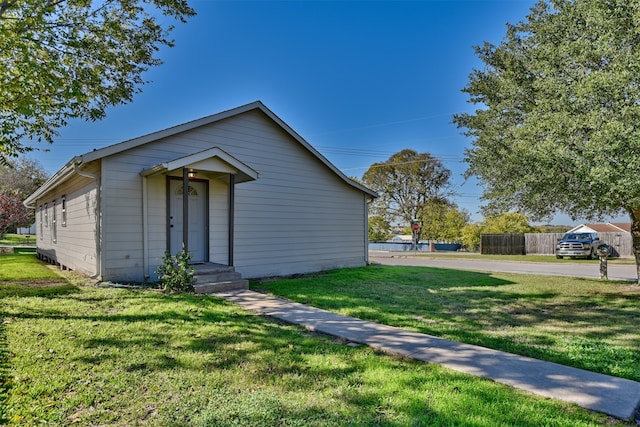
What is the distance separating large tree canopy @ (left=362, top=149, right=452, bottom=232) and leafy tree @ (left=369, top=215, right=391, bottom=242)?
73 centimetres

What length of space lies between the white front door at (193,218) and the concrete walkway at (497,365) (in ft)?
13.9

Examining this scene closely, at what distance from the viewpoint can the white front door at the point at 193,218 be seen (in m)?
8.81

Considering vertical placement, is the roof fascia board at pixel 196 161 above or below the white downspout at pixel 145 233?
above

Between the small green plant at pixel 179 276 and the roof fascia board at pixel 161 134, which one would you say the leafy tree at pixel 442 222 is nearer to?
the roof fascia board at pixel 161 134

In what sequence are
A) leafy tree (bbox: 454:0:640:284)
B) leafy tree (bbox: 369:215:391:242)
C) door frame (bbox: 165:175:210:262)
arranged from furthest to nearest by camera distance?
1. leafy tree (bbox: 369:215:391:242)
2. door frame (bbox: 165:175:210:262)
3. leafy tree (bbox: 454:0:640:284)

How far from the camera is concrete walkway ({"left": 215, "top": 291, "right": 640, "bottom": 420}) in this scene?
9.58 ft

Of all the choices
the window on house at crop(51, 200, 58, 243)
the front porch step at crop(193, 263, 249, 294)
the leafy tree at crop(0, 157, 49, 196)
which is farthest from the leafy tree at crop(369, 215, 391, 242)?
the leafy tree at crop(0, 157, 49, 196)

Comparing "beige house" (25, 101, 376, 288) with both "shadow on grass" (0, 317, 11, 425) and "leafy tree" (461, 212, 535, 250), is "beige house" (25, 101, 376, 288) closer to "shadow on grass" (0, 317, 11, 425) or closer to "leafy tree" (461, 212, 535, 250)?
"shadow on grass" (0, 317, 11, 425)

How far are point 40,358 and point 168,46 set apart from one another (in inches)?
329

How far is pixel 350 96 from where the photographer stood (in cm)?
2314

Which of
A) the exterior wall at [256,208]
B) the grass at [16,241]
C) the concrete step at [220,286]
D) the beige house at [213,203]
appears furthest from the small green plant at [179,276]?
the grass at [16,241]

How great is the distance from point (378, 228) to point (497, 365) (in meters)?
33.2

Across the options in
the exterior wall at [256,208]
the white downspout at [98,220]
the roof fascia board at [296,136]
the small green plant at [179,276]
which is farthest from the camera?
the roof fascia board at [296,136]

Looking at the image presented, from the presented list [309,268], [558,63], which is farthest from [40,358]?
[558,63]
